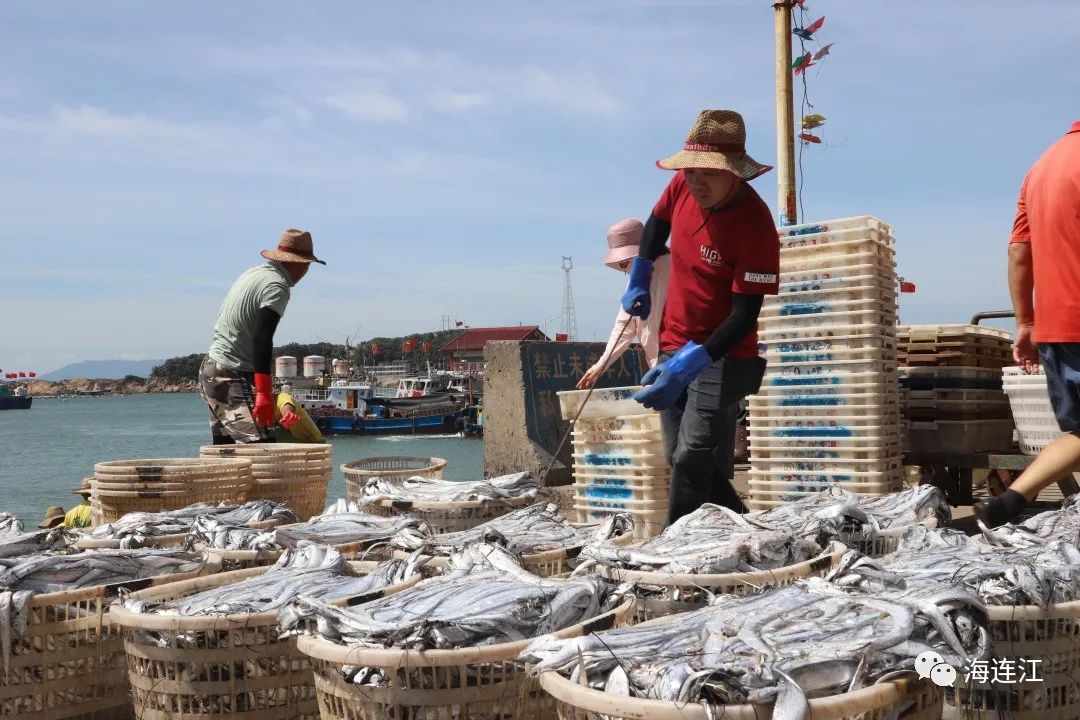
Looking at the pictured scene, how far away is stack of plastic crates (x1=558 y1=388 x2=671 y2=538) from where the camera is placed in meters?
5.38

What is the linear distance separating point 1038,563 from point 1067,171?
1905 millimetres

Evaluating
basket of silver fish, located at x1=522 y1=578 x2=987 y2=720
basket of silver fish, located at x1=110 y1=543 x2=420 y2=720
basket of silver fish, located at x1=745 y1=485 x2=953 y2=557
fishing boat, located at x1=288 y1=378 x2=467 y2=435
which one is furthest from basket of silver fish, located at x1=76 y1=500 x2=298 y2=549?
fishing boat, located at x1=288 y1=378 x2=467 y2=435

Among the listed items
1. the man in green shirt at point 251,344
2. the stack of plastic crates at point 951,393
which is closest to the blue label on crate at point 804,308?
the stack of plastic crates at point 951,393

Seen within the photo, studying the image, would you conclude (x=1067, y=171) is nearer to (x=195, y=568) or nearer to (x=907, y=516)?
(x=907, y=516)

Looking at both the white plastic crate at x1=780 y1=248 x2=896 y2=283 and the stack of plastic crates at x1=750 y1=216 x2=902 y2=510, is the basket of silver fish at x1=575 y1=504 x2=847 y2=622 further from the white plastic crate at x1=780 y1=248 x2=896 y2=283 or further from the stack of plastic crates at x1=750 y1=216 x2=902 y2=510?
the white plastic crate at x1=780 y1=248 x2=896 y2=283

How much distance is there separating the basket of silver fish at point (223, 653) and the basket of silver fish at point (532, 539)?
528mm

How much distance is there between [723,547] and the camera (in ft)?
9.75

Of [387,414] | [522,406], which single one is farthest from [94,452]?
[522,406]

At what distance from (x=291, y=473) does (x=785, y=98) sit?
798 centimetres

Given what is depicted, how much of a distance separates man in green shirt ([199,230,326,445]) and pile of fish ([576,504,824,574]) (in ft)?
11.5

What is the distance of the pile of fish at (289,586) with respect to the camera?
8.84 ft

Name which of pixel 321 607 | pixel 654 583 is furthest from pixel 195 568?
pixel 654 583

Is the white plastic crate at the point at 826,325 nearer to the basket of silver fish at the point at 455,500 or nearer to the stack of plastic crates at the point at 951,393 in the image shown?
the stack of plastic crates at the point at 951,393

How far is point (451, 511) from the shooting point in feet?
15.4
